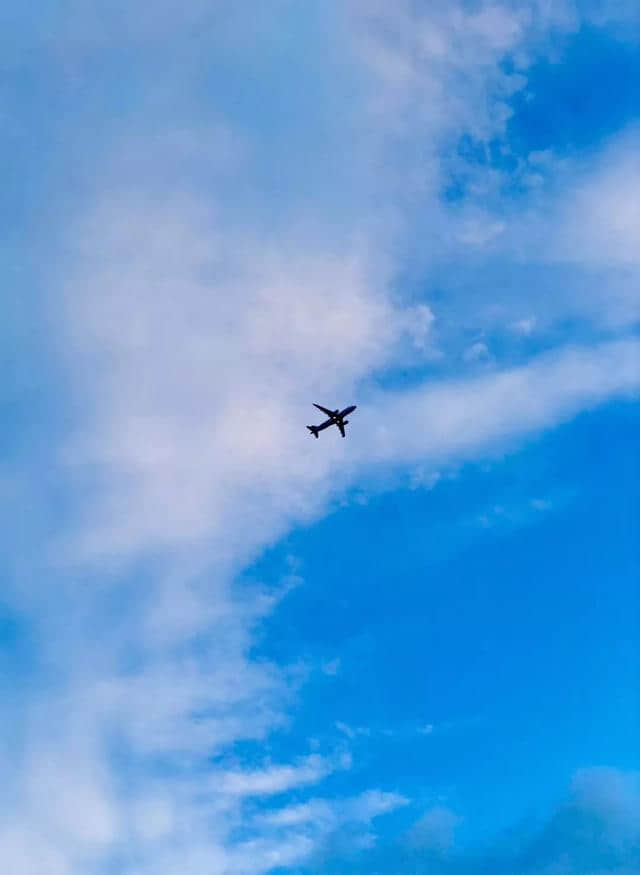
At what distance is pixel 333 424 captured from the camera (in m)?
185
